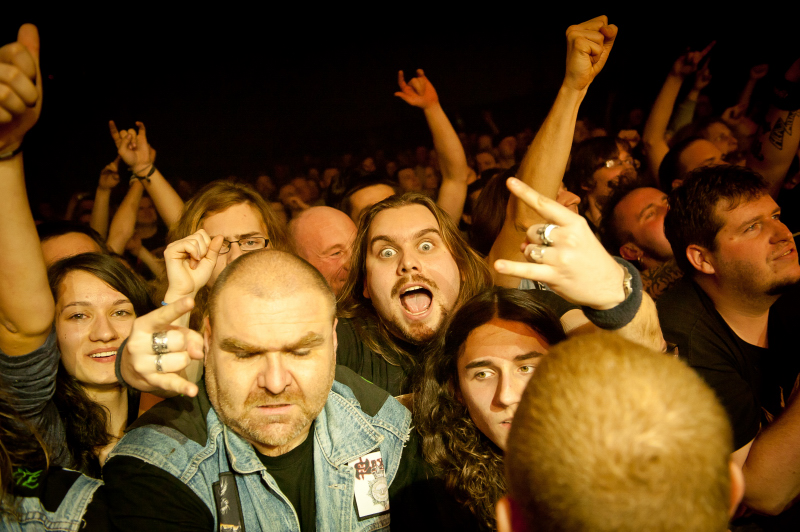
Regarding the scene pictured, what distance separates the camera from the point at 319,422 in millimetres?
1839

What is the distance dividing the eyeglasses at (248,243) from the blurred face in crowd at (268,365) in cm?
119

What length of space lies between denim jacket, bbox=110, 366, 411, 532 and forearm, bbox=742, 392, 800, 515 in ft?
4.02

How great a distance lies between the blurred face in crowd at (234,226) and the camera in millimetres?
2846

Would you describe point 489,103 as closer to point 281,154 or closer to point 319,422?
point 281,154

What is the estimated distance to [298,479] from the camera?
5.82ft

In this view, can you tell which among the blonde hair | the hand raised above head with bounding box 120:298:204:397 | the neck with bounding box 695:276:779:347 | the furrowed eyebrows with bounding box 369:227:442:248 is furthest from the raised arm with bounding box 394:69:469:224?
the blonde hair

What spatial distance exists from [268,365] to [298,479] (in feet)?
1.51

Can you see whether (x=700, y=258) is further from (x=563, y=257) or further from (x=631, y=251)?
(x=563, y=257)

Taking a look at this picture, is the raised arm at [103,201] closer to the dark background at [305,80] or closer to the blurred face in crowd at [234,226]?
the blurred face in crowd at [234,226]

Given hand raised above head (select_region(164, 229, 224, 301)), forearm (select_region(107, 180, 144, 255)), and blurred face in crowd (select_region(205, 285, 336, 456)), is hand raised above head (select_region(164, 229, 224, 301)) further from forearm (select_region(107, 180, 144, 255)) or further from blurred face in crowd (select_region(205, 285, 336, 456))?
forearm (select_region(107, 180, 144, 255))

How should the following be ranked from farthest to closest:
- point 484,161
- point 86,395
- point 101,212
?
1. point 484,161
2. point 101,212
3. point 86,395

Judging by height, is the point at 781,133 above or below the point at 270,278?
above

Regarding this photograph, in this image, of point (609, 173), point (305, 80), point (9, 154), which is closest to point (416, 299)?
point (9, 154)

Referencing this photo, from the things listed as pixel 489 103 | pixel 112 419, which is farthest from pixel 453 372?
pixel 489 103
